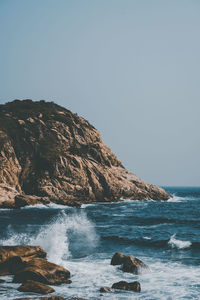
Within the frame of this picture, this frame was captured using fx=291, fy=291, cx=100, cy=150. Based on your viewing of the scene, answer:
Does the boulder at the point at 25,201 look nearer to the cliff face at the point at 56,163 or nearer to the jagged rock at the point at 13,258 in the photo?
the cliff face at the point at 56,163

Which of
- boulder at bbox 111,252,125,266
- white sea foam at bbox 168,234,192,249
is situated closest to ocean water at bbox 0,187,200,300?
white sea foam at bbox 168,234,192,249

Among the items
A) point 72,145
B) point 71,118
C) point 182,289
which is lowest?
point 182,289

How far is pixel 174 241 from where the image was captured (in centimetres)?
2622

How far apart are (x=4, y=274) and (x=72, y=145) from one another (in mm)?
66876

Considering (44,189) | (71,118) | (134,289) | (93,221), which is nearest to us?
(134,289)

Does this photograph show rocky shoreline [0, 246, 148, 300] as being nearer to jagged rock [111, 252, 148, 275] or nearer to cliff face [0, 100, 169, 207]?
jagged rock [111, 252, 148, 275]

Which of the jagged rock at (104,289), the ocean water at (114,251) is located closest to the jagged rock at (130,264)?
the ocean water at (114,251)

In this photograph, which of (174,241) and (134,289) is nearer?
(134,289)

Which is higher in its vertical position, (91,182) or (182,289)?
(91,182)

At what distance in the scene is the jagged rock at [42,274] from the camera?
14609mm

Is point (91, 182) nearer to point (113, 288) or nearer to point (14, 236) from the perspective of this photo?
point (14, 236)

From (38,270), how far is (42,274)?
0.30 meters

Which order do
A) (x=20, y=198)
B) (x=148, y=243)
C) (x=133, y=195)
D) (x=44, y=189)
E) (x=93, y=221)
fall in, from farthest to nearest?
(x=133, y=195) < (x=44, y=189) < (x=20, y=198) < (x=93, y=221) < (x=148, y=243)

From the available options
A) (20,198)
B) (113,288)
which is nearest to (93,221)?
(20,198)
